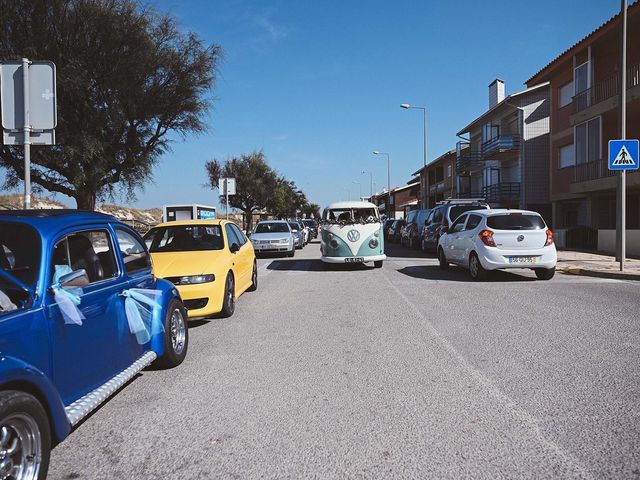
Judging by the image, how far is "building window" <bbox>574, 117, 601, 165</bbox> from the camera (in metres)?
22.0

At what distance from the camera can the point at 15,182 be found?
20297 millimetres

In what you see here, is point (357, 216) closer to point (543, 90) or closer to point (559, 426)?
point (559, 426)

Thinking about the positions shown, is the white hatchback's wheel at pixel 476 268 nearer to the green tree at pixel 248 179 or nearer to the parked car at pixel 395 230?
the parked car at pixel 395 230

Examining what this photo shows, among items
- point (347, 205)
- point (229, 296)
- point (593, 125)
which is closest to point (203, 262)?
point (229, 296)

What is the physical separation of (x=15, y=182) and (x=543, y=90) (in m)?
30.6

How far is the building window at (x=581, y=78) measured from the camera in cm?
2356

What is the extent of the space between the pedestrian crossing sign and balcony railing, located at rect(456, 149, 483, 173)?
1125 inches

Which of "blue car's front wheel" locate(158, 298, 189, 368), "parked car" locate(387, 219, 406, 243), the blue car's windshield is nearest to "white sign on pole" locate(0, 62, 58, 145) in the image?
"blue car's front wheel" locate(158, 298, 189, 368)

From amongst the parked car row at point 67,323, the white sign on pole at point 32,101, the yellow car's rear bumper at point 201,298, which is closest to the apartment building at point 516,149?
the yellow car's rear bumper at point 201,298

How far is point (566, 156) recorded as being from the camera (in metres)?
26.6

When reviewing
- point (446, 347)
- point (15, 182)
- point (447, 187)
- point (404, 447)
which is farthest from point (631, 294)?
point (447, 187)

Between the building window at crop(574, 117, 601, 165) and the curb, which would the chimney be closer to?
the building window at crop(574, 117, 601, 165)

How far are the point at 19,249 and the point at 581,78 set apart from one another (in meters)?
25.8

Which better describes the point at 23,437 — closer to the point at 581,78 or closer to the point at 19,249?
the point at 19,249
